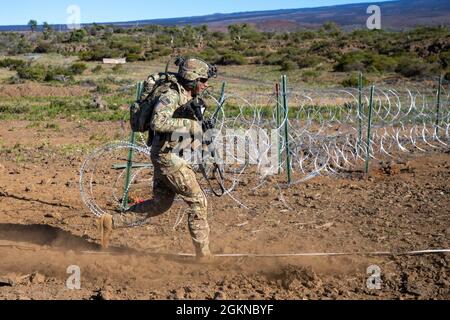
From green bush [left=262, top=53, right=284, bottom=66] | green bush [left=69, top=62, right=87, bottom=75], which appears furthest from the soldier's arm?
green bush [left=262, top=53, right=284, bottom=66]

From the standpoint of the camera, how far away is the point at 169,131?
4883 mm

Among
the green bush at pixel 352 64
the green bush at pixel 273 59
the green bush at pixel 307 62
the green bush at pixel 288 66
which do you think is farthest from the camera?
the green bush at pixel 273 59

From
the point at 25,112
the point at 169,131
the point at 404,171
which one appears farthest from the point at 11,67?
the point at 169,131

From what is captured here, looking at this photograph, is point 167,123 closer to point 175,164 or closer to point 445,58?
point 175,164

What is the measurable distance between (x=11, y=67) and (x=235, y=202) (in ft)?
101

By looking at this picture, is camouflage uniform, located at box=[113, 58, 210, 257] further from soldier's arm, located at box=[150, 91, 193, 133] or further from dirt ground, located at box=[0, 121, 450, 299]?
dirt ground, located at box=[0, 121, 450, 299]

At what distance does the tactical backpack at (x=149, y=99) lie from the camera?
504 centimetres

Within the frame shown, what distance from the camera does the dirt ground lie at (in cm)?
487

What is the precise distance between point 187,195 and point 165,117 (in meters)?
0.73

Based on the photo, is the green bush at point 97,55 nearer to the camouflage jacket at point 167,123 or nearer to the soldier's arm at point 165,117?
the camouflage jacket at point 167,123

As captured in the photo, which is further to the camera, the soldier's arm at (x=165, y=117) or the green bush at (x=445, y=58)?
the green bush at (x=445, y=58)

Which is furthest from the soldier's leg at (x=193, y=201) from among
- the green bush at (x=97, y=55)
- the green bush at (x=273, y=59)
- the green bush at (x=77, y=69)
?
the green bush at (x=97, y=55)

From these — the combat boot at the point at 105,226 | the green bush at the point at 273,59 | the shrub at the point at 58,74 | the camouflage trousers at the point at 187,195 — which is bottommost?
the combat boot at the point at 105,226
